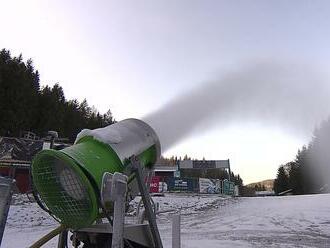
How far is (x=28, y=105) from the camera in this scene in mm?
54125

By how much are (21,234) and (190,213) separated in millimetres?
12376

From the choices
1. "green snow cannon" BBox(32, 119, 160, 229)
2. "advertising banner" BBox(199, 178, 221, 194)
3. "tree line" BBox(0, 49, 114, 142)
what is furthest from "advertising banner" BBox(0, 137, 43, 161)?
"green snow cannon" BBox(32, 119, 160, 229)

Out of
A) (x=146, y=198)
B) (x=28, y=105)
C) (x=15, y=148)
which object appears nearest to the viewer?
(x=146, y=198)

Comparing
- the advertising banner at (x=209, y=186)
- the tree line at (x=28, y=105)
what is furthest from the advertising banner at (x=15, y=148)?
the advertising banner at (x=209, y=186)

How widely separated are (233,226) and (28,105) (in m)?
40.8

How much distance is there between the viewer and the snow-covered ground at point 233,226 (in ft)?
44.1

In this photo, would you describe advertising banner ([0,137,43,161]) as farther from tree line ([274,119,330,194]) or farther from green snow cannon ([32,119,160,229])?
tree line ([274,119,330,194])

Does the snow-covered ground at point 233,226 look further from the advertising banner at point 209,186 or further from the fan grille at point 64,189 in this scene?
the advertising banner at point 209,186

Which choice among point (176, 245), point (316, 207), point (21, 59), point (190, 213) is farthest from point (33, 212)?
point (21, 59)

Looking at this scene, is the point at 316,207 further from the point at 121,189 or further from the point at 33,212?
the point at 121,189

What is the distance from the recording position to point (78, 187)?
13.5 ft

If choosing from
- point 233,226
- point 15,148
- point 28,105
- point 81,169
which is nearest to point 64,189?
point 81,169

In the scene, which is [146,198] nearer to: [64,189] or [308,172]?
[64,189]

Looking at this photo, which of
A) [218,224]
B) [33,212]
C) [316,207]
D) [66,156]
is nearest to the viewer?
[66,156]
